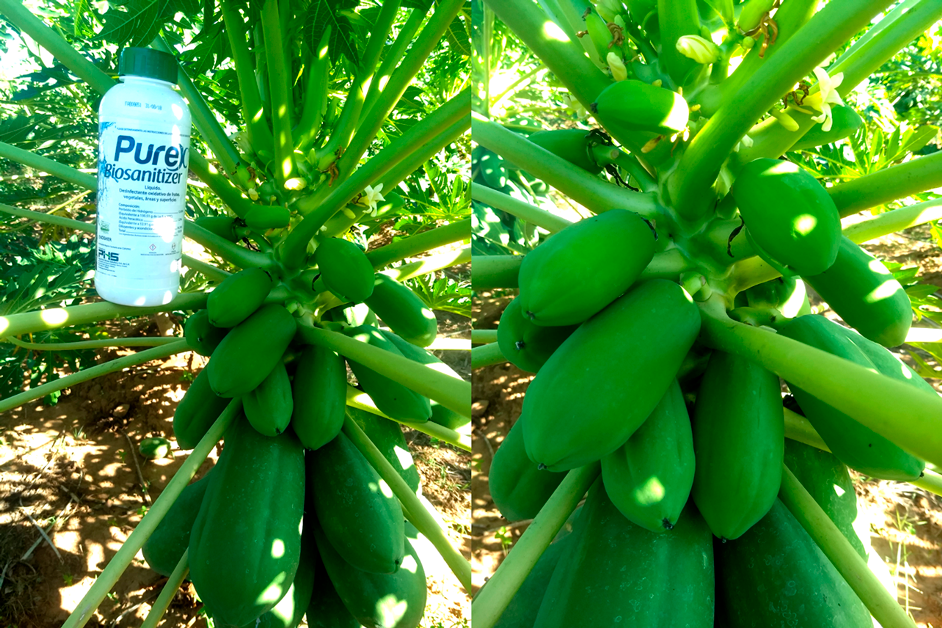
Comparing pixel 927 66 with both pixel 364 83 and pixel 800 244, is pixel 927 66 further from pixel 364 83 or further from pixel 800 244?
pixel 800 244

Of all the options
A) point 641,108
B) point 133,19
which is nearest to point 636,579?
point 641,108

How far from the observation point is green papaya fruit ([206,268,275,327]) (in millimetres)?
1293

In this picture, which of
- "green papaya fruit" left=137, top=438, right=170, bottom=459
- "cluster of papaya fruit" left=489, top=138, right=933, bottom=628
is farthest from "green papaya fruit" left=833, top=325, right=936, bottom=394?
"green papaya fruit" left=137, top=438, right=170, bottom=459

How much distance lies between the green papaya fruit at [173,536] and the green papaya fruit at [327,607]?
298 mm

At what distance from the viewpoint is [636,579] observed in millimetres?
800

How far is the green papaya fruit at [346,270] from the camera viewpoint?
1.30m

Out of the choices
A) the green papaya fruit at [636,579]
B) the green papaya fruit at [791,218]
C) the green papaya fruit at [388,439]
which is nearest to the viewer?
the green papaya fruit at [791,218]

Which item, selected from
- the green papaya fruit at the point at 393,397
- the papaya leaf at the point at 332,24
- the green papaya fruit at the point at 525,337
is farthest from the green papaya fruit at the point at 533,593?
the papaya leaf at the point at 332,24

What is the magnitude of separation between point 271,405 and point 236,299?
0.21 meters

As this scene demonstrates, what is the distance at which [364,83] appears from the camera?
1614 millimetres

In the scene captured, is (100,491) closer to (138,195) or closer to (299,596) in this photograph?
(299,596)

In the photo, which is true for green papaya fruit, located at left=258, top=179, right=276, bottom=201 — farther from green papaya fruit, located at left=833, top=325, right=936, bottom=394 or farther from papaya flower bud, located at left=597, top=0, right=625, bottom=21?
green papaya fruit, located at left=833, top=325, right=936, bottom=394

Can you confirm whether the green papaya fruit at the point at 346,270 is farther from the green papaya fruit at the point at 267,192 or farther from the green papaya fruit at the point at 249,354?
the green papaya fruit at the point at 267,192

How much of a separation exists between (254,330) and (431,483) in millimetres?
950
